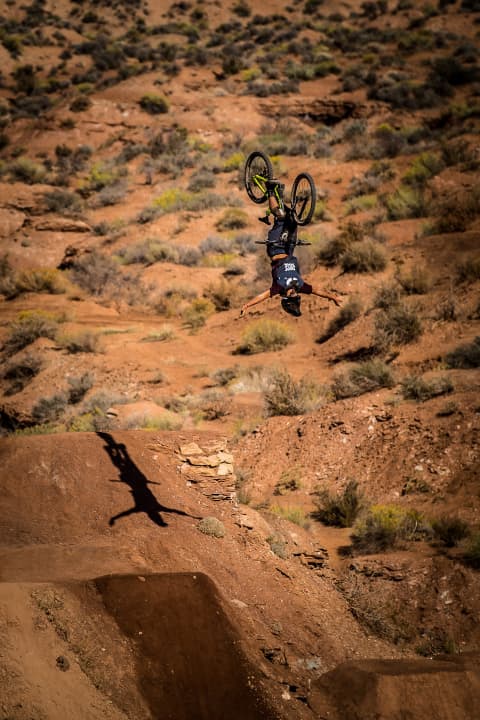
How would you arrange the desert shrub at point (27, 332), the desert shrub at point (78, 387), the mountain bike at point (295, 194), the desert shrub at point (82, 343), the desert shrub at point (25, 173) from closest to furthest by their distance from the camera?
the mountain bike at point (295, 194)
the desert shrub at point (78, 387)
the desert shrub at point (82, 343)
the desert shrub at point (27, 332)
the desert shrub at point (25, 173)

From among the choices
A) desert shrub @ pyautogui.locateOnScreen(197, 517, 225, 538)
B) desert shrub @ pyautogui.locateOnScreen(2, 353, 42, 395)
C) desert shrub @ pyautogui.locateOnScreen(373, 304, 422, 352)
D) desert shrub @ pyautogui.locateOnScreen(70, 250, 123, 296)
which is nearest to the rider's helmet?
desert shrub @ pyautogui.locateOnScreen(197, 517, 225, 538)

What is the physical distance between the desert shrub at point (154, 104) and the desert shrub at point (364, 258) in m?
31.2

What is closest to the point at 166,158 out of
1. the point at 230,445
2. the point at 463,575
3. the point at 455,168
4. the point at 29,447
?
the point at 455,168

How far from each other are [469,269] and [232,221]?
594 inches

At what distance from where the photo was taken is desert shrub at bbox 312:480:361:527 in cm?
951

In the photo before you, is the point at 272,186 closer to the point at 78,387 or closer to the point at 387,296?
the point at 387,296

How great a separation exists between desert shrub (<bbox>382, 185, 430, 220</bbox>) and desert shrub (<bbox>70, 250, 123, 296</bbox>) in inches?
482

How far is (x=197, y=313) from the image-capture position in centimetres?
2127

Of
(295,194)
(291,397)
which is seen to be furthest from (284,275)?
(291,397)

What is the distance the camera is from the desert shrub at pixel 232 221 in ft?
90.6

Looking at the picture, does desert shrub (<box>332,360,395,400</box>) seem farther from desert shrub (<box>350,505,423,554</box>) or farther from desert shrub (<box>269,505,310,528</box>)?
desert shrub (<box>350,505,423,554</box>)

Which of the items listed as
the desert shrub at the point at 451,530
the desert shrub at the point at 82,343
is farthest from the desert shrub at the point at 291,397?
the desert shrub at the point at 82,343

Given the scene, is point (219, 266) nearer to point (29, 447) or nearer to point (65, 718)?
point (29, 447)

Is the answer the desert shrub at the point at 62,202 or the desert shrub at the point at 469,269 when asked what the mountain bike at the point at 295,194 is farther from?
the desert shrub at the point at 62,202
